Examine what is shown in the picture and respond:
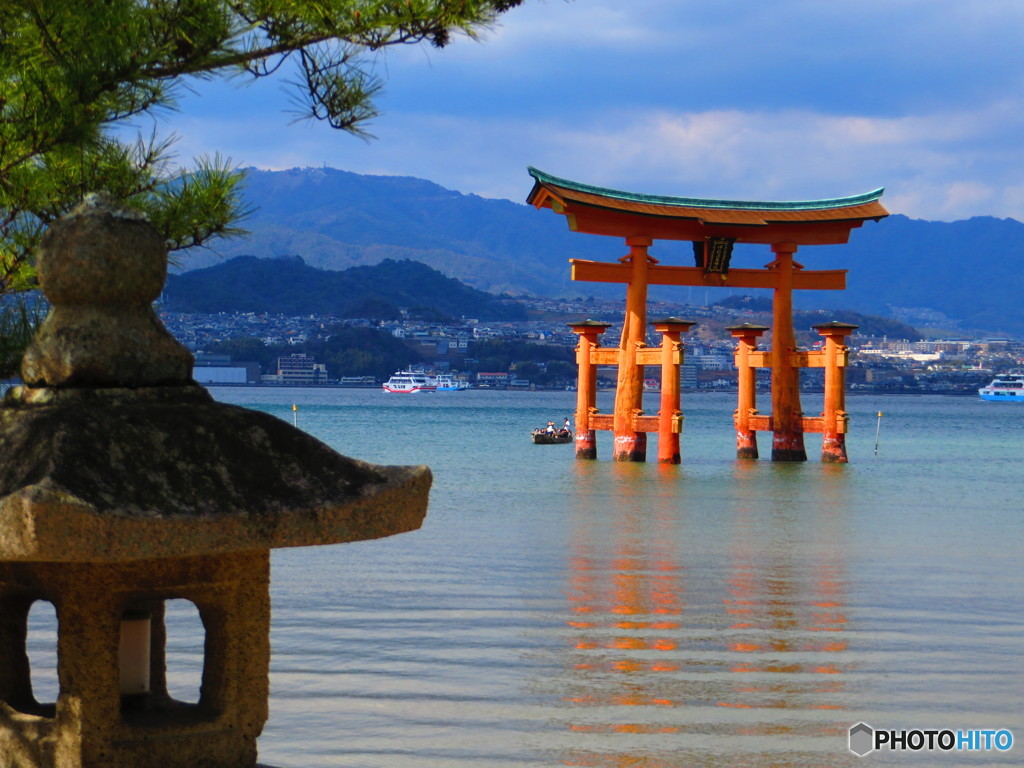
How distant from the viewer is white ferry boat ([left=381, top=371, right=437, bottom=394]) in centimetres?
13412

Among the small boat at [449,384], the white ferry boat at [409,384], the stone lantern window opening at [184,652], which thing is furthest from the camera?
the small boat at [449,384]

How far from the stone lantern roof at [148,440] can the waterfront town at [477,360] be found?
13084 centimetres

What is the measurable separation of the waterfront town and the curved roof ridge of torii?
103 metres

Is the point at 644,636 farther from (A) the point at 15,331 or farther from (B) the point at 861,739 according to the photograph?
(A) the point at 15,331

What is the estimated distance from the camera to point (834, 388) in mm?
30688

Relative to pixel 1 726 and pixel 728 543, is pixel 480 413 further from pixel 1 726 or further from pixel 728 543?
pixel 1 726

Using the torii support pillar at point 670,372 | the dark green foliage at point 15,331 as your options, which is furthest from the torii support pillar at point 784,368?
the dark green foliage at point 15,331

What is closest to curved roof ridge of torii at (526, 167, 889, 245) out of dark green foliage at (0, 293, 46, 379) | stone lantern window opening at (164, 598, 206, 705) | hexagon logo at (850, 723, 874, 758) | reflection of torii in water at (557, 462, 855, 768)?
reflection of torii in water at (557, 462, 855, 768)

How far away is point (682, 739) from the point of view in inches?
279

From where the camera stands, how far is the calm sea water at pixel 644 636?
23.4 feet

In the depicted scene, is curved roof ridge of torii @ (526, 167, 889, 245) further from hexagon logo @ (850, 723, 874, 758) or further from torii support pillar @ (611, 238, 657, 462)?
hexagon logo @ (850, 723, 874, 758)

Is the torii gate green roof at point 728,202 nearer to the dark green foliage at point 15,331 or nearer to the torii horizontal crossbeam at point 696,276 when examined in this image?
the torii horizontal crossbeam at point 696,276

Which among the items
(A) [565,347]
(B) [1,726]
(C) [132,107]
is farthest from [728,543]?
(A) [565,347]

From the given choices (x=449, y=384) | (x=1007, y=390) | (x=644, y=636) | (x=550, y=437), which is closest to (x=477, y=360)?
(x=449, y=384)
